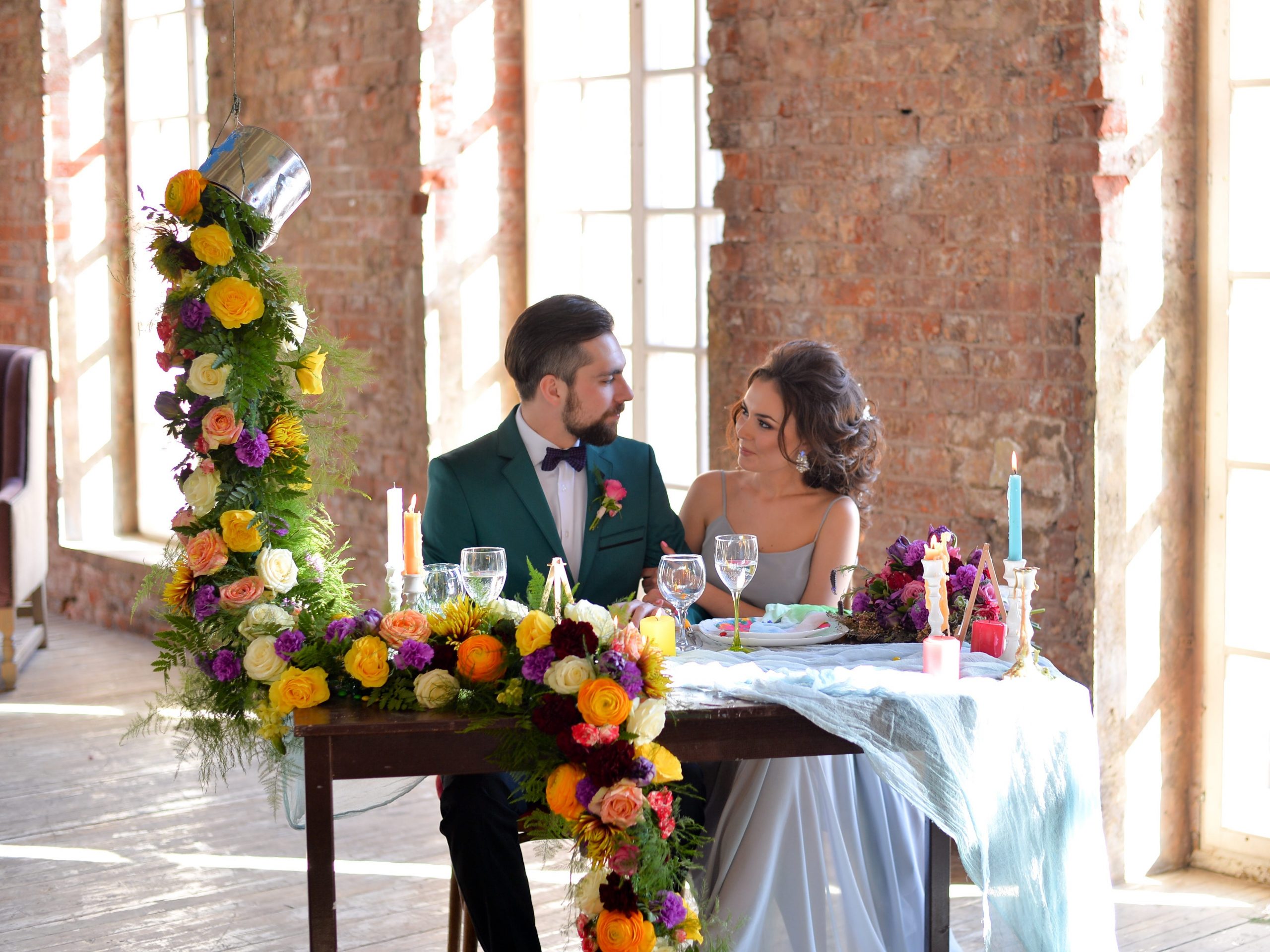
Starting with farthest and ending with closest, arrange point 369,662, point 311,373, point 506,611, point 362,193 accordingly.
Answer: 1. point 362,193
2. point 311,373
3. point 506,611
4. point 369,662

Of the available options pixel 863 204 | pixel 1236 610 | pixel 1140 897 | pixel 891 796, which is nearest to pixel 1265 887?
pixel 1140 897

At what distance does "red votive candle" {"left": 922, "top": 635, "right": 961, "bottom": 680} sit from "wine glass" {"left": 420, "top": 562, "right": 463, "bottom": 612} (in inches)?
31.2

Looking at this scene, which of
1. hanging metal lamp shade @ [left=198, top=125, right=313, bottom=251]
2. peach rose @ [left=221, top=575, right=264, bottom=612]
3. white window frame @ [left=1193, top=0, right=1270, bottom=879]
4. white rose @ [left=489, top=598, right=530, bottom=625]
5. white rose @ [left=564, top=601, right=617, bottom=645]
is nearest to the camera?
white rose @ [left=564, top=601, right=617, bottom=645]

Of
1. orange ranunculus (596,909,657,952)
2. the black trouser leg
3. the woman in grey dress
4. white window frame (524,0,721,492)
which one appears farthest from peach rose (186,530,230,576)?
white window frame (524,0,721,492)

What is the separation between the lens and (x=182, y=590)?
275 centimetres

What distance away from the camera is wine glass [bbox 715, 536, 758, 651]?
2811 mm

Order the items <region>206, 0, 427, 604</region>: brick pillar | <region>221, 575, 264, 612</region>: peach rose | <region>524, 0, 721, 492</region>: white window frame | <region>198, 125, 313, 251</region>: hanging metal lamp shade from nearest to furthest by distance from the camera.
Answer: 1. <region>221, 575, 264, 612</region>: peach rose
2. <region>198, 125, 313, 251</region>: hanging metal lamp shade
3. <region>524, 0, 721, 492</region>: white window frame
4. <region>206, 0, 427, 604</region>: brick pillar

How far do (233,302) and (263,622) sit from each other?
589mm

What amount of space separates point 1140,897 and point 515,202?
10.1 feet

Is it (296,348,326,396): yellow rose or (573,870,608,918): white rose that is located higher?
(296,348,326,396): yellow rose

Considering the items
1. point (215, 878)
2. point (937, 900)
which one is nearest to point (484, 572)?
point (937, 900)

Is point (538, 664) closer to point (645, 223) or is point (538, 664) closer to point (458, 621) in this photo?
point (458, 621)

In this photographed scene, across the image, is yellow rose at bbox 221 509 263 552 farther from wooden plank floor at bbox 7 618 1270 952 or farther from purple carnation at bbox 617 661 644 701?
wooden plank floor at bbox 7 618 1270 952

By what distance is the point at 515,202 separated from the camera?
552 centimetres
